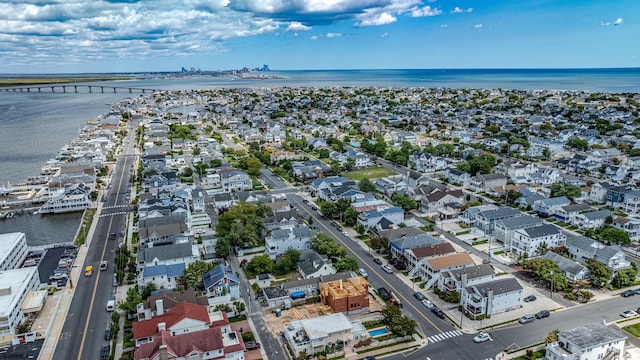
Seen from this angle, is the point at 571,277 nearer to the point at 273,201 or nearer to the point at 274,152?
the point at 273,201

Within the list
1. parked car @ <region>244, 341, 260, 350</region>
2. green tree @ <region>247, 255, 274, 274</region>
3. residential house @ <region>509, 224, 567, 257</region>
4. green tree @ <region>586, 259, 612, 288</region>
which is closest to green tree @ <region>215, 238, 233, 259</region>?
green tree @ <region>247, 255, 274, 274</region>

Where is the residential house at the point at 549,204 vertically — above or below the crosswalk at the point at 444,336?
above

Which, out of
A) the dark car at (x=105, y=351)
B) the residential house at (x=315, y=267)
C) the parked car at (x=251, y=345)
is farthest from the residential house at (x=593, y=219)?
the dark car at (x=105, y=351)

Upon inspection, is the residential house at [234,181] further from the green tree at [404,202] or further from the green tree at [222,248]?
the green tree at [222,248]

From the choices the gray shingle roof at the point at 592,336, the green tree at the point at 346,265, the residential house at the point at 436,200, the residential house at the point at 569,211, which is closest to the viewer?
the gray shingle roof at the point at 592,336

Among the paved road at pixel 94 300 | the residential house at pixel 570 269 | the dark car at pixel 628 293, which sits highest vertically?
the residential house at pixel 570 269

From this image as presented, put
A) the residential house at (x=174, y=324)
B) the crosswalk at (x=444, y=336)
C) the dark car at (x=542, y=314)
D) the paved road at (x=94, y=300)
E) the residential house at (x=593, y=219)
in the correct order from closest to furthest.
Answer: the residential house at (x=174, y=324) < the paved road at (x=94, y=300) < the crosswalk at (x=444, y=336) < the dark car at (x=542, y=314) < the residential house at (x=593, y=219)

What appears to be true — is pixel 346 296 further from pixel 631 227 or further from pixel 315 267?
pixel 631 227
